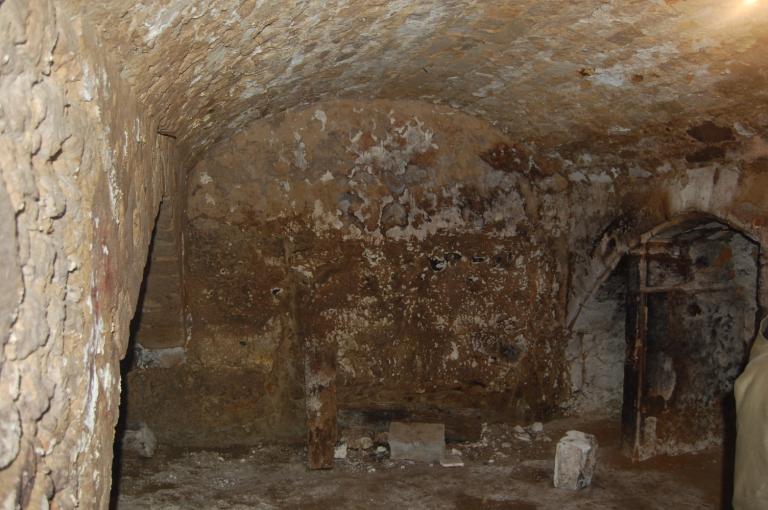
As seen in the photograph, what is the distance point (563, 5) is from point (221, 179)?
2.43 meters

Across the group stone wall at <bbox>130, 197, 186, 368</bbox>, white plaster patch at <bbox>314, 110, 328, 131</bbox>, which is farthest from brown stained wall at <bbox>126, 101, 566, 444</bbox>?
stone wall at <bbox>130, 197, 186, 368</bbox>

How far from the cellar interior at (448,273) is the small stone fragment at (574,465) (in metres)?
0.07

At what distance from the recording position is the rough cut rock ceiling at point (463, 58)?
2133mm

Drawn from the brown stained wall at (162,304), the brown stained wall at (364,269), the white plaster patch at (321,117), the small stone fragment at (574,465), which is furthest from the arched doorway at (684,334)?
the brown stained wall at (162,304)

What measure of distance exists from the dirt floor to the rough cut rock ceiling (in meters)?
1.84

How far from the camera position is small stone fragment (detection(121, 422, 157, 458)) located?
13.9 feet

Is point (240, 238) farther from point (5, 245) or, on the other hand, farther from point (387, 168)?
point (5, 245)

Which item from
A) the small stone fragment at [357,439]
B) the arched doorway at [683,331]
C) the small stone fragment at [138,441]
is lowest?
the small stone fragment at [357,439]

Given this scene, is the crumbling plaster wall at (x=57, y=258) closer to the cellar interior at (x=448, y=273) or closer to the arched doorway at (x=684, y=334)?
the cellar interior at (x=448, y=273)

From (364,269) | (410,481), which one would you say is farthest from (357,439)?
(364,269)

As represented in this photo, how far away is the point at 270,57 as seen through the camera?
2820mm

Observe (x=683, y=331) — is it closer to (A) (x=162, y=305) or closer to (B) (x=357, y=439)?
(B) (x=357, y=439)

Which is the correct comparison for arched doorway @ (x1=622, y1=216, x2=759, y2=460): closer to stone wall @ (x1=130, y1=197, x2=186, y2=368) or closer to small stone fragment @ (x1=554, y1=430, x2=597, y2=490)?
small stone fragment @ (x1=554, y1=430, x2=597, y2=490)

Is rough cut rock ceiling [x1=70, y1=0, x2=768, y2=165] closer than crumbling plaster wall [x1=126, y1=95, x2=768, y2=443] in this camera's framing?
Yes
